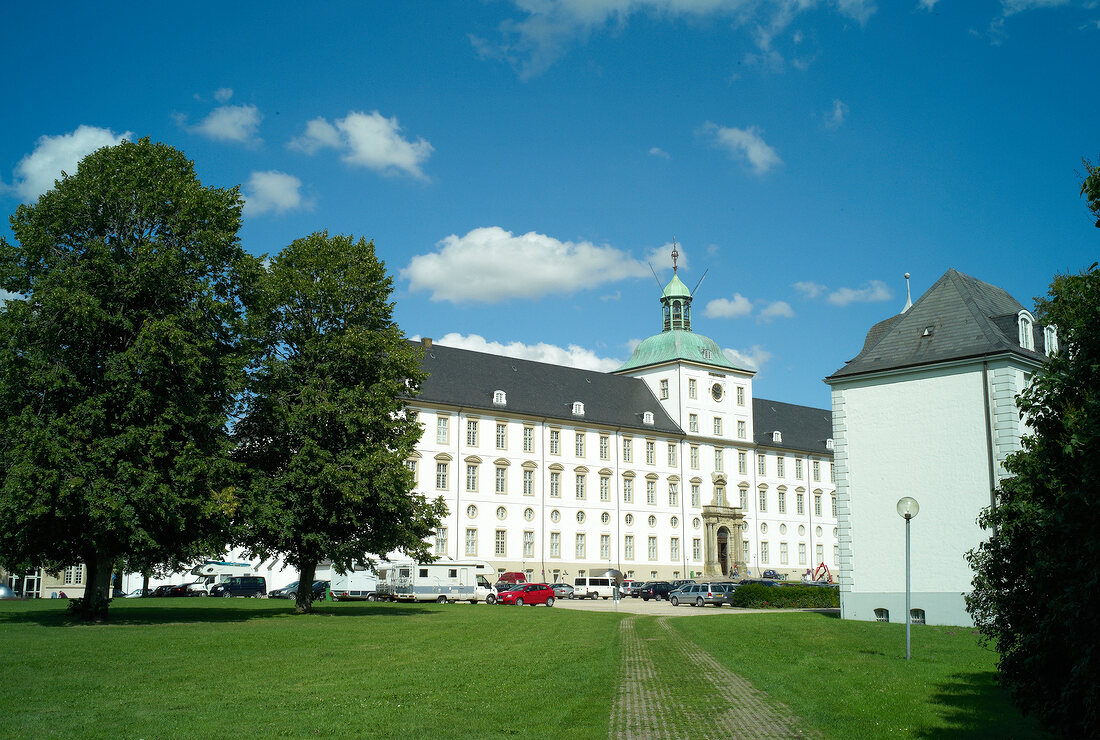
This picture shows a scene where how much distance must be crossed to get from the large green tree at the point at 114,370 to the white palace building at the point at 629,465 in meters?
31.4

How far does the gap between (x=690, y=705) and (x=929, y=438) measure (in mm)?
22367

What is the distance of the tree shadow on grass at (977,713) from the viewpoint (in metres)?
11.6

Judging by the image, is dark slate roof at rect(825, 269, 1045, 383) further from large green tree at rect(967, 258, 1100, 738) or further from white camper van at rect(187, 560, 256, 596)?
white camper van at rect(187, 560, 256, 596)

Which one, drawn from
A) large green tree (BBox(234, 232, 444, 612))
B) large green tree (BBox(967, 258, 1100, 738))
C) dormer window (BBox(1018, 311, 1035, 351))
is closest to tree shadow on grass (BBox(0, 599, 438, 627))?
large green tree (BBox(234, 232, 444, 612))

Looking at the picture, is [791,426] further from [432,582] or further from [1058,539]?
[1058,539]

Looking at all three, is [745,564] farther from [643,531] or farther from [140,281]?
[140,281]

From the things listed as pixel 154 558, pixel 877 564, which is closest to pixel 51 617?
pixel 154 558

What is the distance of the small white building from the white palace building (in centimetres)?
3350

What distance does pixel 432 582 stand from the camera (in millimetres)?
54812

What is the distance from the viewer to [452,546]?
6512 cm

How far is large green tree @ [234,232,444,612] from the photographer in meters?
35.0

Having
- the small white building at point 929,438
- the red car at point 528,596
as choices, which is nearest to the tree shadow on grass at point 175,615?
the red car at point 528,596

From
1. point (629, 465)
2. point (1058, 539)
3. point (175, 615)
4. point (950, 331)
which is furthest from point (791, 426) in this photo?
point (1058, 539)

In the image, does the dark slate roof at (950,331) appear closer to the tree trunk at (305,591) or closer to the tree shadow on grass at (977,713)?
the tree shadow on grass at (977,713)
